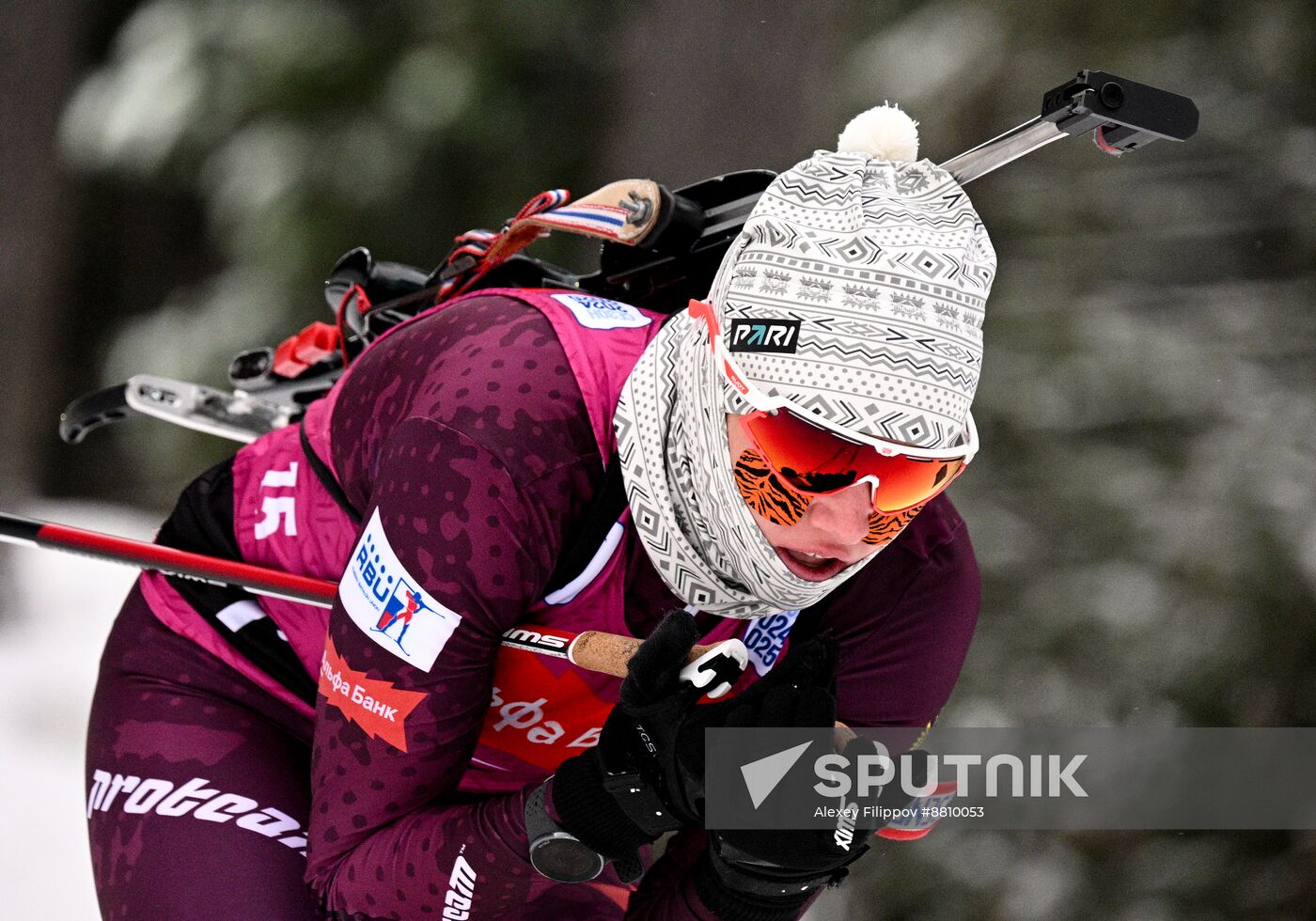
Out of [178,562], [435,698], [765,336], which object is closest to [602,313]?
[765,336]

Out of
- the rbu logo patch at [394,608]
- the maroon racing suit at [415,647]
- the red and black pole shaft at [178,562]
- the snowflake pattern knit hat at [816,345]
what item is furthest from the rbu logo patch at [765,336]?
the red and black pole shaft at [178,562]

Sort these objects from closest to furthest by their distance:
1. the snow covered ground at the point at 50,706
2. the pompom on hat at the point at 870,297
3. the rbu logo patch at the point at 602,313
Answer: the pompom on hat at the point at 870,297 → the rbu logo patch at the point at 602,313 → the snow covered ground at the point at 50,706

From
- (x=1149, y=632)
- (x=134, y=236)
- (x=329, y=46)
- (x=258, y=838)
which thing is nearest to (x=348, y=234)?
(x=329, y=46)

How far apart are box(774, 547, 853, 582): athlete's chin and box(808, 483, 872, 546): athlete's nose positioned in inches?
1.5

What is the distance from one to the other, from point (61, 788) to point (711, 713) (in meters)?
1.72

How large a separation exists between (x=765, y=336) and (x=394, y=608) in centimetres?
32

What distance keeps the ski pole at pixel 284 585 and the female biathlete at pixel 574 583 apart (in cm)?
2

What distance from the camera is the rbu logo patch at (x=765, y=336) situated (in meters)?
0.91

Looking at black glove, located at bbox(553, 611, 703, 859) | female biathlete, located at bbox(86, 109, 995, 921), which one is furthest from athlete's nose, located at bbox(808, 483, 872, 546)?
black glove, located at bbox(553, 611, 703, 859)

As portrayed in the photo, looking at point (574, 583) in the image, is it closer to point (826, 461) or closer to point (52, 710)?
point (826, 461)

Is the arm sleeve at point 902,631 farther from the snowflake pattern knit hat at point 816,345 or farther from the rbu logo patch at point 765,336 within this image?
the rbu logo patch at point 765,336

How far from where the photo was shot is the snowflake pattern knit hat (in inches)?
35.3

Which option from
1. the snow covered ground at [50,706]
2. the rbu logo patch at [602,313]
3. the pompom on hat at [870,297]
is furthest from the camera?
the snow covered ground at [50,706]

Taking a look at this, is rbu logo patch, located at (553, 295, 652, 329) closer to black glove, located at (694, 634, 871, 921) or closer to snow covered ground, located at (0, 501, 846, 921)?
black glove, located at (694, 634, 871, 921)
